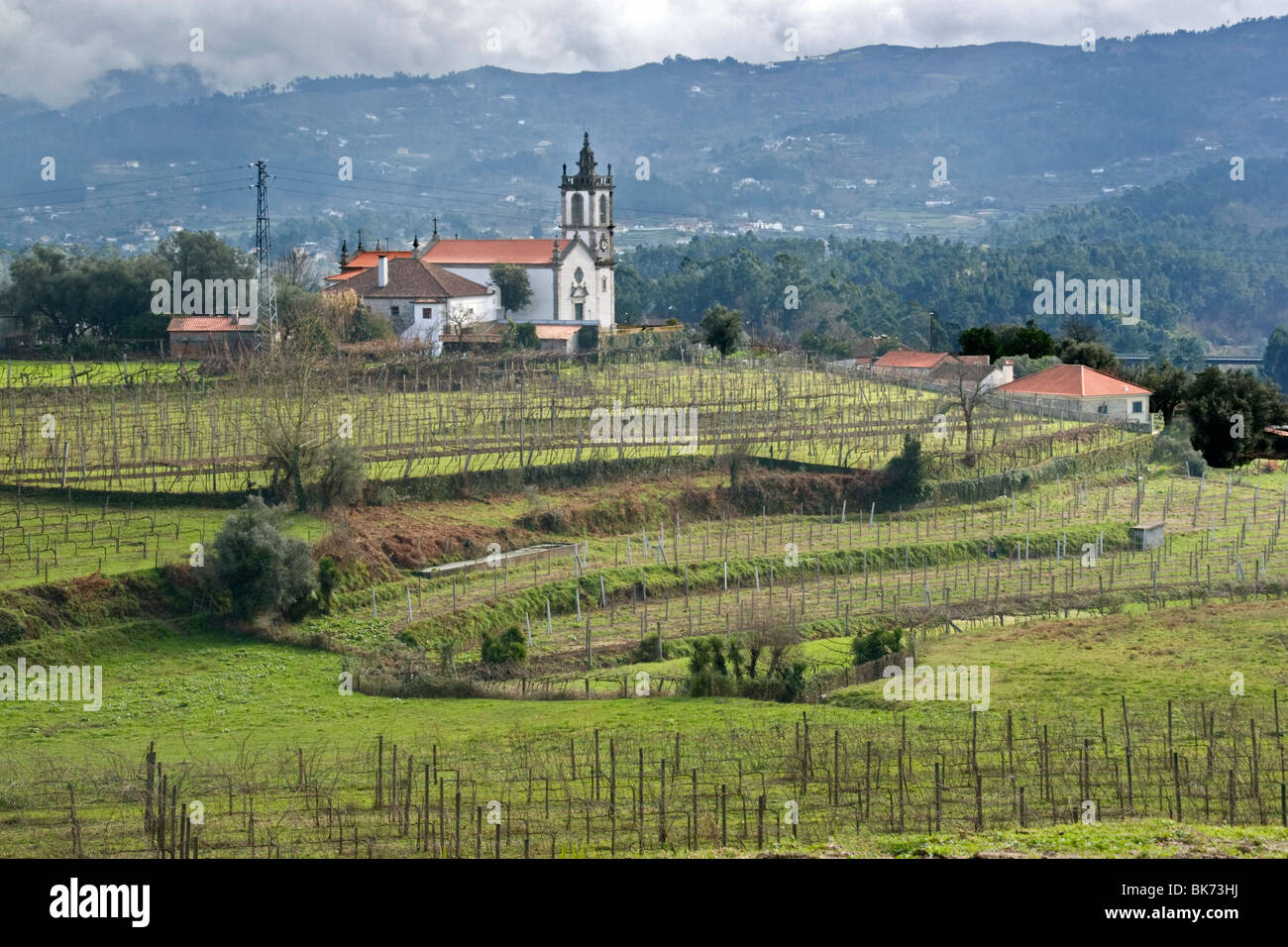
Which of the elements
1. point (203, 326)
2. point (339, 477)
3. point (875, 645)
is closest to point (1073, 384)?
point (339, 477)

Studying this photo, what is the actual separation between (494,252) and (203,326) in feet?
79.4

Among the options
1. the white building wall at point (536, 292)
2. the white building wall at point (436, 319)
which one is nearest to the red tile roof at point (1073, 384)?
the white building wall at point (436, 319)

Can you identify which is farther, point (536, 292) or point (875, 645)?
point (536, 292)

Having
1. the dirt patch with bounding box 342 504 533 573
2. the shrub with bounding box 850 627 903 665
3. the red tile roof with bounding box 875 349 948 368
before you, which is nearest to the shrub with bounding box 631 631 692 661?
the shrub with bounding box 850 627 903 665

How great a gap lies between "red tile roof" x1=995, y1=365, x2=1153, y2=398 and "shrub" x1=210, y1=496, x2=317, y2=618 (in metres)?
35.2

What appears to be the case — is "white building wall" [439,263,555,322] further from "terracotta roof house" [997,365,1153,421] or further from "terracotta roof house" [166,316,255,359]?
"terracotta roof house" [997,365,1153,421]

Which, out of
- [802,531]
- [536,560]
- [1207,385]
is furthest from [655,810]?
[1207,385]

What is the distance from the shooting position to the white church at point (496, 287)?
75.2m

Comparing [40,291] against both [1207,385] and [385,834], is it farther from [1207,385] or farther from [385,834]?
[385,834]

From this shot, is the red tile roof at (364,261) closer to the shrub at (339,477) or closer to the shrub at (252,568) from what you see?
the shrub at (339,477)

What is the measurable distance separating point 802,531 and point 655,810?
23955mm

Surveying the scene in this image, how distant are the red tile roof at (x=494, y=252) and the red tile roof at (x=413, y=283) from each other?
509 centimetres

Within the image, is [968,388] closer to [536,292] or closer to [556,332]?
Answer: [556,332]

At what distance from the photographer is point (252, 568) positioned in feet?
109
